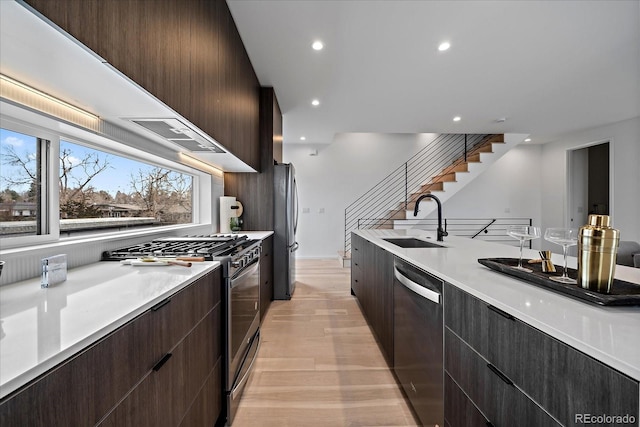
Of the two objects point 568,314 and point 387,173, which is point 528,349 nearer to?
point 568,314

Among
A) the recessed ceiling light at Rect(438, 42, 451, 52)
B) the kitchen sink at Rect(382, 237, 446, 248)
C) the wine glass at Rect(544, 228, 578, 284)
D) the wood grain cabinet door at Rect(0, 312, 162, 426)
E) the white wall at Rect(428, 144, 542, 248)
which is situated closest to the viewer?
the wood grain cabinet door at Rect(0, 312, 162, 426)

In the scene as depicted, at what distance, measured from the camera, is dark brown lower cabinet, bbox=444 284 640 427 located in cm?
58

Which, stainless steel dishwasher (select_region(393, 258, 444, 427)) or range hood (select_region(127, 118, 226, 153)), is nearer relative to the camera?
stainless steel dishwasher (select_region(393, 258, 444, 427))

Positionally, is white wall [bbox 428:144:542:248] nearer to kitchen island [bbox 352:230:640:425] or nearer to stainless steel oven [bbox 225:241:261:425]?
kitchen island [bbox 352:230:640:425]

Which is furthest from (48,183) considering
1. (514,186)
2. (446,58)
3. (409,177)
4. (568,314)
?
(514,186)

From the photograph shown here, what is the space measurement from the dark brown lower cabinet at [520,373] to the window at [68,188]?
1.84 m

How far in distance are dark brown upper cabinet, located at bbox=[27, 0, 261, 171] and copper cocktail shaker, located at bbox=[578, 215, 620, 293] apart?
62.1 inches

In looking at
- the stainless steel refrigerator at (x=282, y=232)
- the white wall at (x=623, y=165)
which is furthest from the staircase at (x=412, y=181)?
the stainless steel refrigerator at (x=282, y=232)

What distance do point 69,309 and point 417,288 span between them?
1.35 metres

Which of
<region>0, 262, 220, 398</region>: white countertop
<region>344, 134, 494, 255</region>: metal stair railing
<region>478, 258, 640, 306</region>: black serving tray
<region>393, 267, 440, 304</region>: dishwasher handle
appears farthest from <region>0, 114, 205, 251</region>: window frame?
<region>344, 134, 494, 255</region>: metal stair railing

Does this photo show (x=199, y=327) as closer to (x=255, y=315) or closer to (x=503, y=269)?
(x=255, y=315)

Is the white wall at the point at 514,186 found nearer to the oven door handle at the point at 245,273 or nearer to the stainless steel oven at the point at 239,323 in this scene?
the oven door handle at the point at 245,273

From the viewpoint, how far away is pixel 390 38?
103 inches

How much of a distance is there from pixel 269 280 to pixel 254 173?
134 cm
